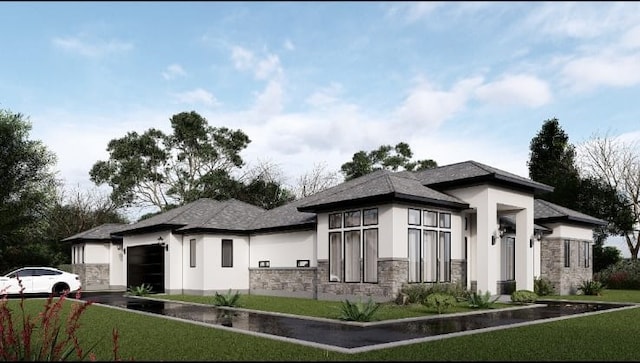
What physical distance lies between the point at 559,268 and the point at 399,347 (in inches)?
794

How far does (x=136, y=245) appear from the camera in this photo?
30.5 meters

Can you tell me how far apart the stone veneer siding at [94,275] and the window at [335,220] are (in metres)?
19.5

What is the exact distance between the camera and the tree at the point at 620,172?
151 ft

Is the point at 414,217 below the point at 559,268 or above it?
above

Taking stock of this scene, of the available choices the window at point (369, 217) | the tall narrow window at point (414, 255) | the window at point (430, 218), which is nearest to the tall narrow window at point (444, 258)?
the window at point (430, 218)

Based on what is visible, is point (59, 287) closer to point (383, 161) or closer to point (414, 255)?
point (414, 255)

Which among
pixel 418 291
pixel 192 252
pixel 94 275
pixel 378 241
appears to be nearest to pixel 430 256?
pixel 418 291

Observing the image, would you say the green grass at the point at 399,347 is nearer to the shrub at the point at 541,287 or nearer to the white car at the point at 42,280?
the shrub at the point at 541,287

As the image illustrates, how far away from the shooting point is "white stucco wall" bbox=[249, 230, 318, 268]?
80.8 feet

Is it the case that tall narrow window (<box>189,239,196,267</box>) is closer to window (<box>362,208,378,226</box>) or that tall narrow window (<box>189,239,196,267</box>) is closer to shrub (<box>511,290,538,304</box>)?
window (<box>362,208,378,226</box>)

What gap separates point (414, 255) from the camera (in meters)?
20.7

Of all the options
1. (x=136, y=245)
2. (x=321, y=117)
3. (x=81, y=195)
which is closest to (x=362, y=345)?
(x=321, y=117)

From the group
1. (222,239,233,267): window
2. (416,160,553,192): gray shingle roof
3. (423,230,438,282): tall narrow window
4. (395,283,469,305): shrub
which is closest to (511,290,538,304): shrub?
(395,283,469,305): shrub

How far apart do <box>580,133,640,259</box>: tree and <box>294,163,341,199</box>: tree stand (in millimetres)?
23625
